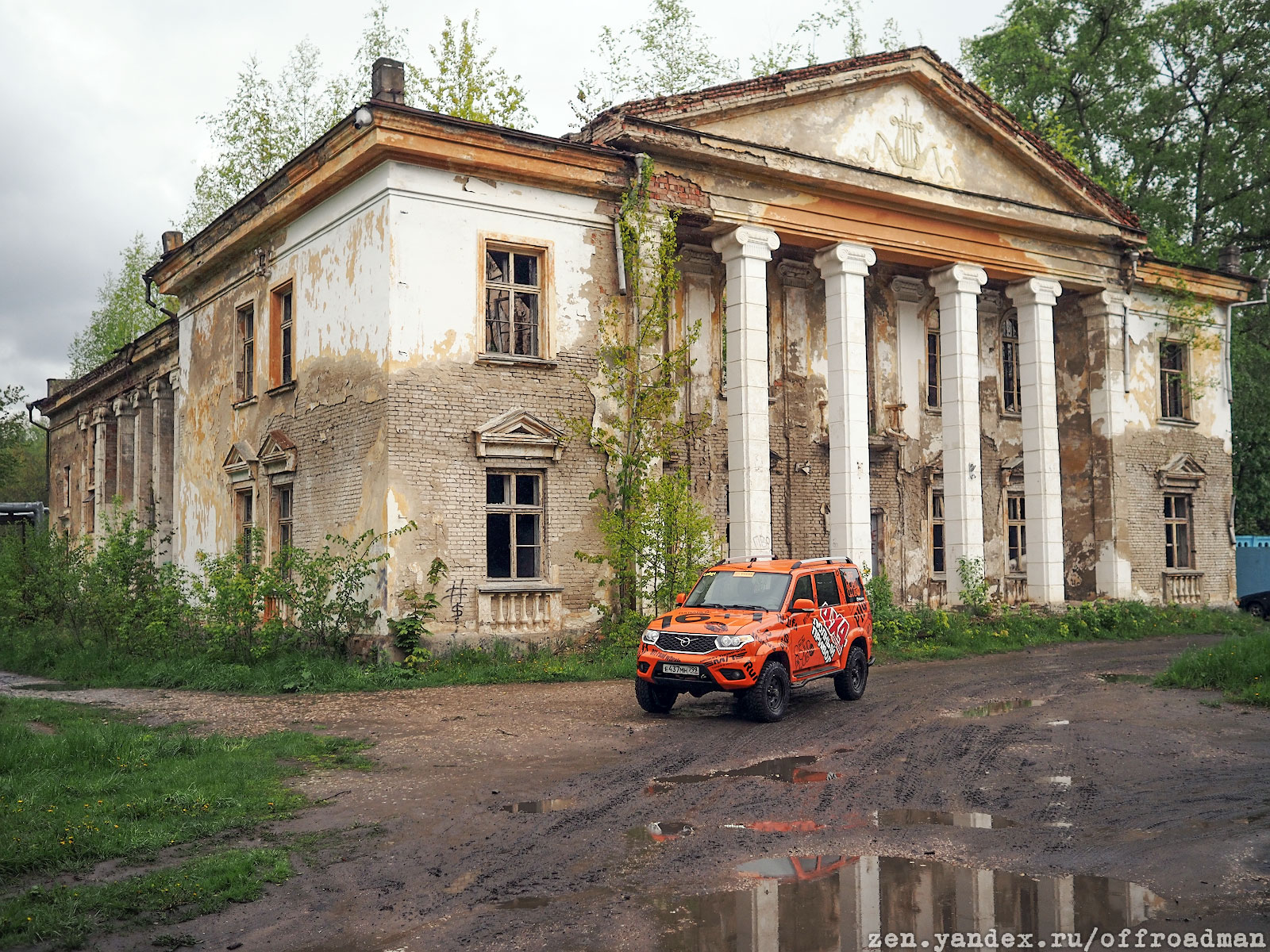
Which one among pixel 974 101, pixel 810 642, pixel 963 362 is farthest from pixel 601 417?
pixel 974 101

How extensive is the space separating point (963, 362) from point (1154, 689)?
959 cm

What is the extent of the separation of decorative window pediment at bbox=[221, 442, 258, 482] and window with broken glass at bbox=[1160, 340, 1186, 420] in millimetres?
22130

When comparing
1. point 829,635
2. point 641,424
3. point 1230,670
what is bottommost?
point 1230,670

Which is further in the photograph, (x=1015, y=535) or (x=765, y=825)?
(x=1015, y=535)

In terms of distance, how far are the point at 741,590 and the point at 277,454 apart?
417 inches

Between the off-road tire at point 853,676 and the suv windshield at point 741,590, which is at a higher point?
the suv windshield at point 741,590

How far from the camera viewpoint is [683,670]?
1167cm

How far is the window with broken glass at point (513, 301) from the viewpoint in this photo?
1762 cm

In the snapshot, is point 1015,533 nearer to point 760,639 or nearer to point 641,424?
point 641,424

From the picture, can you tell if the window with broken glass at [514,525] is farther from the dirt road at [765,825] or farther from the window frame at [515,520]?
the dirt road at [765,825]

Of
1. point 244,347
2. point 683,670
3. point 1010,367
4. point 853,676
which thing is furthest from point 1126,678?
point 244,347

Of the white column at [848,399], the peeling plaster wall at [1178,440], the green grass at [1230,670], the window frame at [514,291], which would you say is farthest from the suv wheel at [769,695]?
the peeling plaster wall at [1178,440]

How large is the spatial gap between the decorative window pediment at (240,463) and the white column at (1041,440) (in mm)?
16437

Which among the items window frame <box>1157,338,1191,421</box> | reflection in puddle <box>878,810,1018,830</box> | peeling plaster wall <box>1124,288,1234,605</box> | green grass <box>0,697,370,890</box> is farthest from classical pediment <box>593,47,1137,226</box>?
reflection in puddle <box>878,810,1018,830</box>
